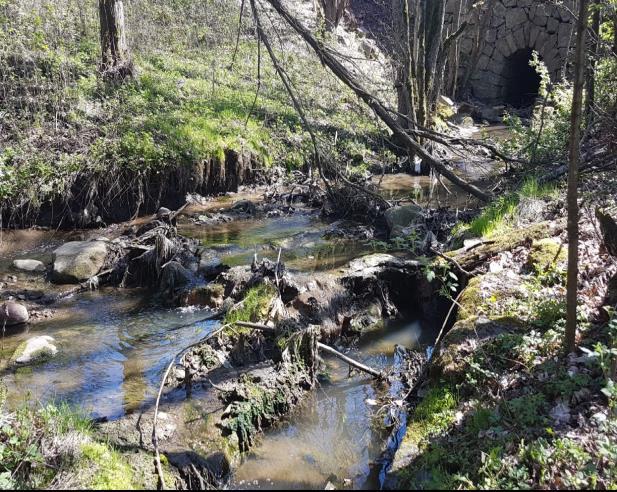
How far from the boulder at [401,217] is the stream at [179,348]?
519 mm

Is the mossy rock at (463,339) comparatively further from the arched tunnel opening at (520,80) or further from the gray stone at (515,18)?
the arched tunnel opening at (520,80)

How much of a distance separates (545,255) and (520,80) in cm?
1909

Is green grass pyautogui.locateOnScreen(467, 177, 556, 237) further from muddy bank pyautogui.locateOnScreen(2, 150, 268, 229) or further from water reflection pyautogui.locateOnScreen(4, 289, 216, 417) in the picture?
muddy bank pyautogui.locateOnScreen(2, 150, 268, 229)

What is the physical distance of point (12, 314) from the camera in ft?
20.0

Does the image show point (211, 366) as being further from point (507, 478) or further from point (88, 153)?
point (88, 153)

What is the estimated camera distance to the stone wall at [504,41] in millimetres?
19062

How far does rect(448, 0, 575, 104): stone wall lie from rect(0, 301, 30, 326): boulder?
1748 centimetres

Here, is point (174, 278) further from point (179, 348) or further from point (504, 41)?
point (504, 41)

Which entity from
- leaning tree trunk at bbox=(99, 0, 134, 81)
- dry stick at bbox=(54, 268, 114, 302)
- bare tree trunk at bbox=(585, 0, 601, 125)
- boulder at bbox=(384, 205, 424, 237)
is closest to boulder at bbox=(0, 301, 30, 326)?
dry stick at bbox=(54, 268, 114, 302)

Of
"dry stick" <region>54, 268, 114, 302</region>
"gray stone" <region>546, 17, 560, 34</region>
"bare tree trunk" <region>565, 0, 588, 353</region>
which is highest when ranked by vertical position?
"gray stone" <region>546, 17, 560, 34</region>

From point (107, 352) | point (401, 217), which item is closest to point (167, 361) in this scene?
point (107, 352)

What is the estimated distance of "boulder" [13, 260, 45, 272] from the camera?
764 centimetres

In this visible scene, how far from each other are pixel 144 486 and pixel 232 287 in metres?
3.26

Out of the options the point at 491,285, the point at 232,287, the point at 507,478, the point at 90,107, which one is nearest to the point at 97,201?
the point at 90,107
